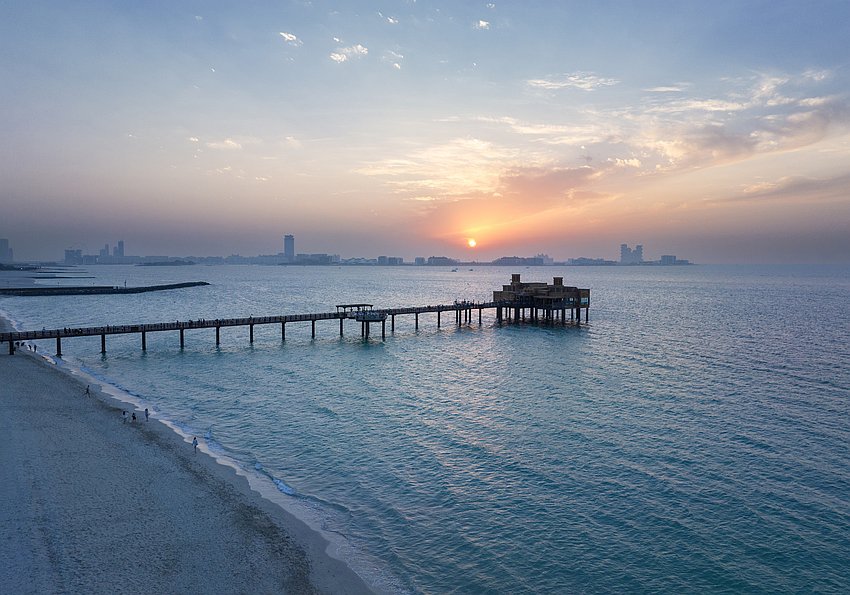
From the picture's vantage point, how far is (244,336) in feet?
245

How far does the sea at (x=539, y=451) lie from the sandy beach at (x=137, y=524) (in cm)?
183

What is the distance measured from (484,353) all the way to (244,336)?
35926mm

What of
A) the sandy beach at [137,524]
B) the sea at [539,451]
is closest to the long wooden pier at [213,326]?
the sea at [539,451]

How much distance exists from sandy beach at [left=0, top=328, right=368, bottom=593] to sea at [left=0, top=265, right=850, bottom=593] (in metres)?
1.83

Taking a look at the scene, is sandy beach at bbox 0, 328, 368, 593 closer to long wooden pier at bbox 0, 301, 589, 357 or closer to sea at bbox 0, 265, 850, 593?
sea at bbox 0, 265, 850, 593

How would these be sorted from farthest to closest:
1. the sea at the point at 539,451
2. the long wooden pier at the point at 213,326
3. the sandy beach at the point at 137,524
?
the long wooden pier at the point at 213,326, the sea at the point at 539,451, the sandy beach at the point at 137,524

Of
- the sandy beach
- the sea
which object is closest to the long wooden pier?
the sea

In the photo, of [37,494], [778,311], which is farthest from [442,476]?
[778,311]

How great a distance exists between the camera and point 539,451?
2972 cm

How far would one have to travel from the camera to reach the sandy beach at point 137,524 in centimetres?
1675

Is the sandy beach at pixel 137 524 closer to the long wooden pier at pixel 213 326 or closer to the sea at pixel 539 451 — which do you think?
the sea at pixel 539 451

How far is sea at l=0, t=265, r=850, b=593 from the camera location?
1906 centimetres

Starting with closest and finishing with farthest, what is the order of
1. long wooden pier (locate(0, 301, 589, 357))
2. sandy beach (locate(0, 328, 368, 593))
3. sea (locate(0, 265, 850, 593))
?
sandy beach (locate(0, 328, 368, 593)) < sea (locate(0, 265, 850, 593)) < long wooden pier (locate(0, 301, 589, 357))

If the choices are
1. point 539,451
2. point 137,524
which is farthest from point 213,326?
point 539,451
